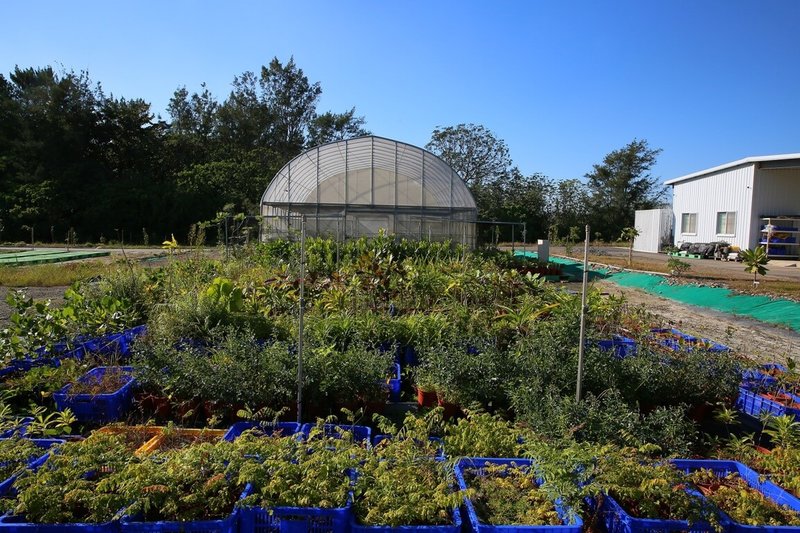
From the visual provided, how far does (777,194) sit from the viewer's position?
819 inches

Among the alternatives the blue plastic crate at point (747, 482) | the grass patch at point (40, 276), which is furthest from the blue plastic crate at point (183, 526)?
the grass patch at point (40, 276)

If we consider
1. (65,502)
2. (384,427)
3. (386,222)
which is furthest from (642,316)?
(386,222)

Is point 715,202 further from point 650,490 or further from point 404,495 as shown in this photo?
point 404,495

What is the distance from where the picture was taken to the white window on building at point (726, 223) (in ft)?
72.4

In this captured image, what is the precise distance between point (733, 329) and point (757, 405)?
3360 mm

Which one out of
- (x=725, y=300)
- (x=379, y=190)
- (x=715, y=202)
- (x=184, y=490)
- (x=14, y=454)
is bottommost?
(x=725, y=300)

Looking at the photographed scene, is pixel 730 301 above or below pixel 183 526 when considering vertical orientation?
below

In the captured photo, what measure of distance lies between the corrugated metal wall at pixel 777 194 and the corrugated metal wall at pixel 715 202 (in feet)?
1.16

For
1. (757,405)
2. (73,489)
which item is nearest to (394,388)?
(73,489)

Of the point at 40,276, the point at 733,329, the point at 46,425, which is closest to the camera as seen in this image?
the point at 46,425

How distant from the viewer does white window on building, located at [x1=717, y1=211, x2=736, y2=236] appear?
2208 centimetres

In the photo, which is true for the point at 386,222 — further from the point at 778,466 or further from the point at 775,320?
the point at 778,466

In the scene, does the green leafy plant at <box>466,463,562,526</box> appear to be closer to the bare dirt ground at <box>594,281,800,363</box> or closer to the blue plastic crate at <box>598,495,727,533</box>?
the blue plastic crate at <box>598,495,727,533</box>

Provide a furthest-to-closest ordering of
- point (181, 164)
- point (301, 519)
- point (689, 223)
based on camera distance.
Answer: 1. point (181, 164)
2. point (689, 223)
3. point (301, 519)
